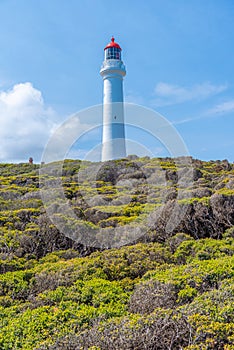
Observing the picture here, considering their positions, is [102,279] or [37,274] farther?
[37,274]

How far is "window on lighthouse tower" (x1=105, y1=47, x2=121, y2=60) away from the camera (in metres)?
32.0

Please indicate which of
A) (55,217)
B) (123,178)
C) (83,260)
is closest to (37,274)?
(83,260)

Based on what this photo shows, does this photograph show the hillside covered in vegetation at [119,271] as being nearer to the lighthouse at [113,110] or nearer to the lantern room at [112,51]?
the lighthouse at [113,110]

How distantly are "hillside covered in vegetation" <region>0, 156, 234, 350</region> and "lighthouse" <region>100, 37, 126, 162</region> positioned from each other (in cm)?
1126

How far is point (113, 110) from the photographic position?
101 ft

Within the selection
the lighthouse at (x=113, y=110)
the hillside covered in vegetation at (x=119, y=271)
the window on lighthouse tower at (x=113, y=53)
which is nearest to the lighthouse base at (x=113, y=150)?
the lighthouse at (x=113, y=110)

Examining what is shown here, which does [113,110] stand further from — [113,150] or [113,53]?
[113,53]

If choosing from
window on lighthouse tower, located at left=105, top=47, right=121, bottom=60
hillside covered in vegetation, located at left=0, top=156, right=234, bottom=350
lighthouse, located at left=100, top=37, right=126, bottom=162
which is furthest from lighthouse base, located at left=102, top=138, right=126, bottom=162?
hillside covered in vegetation, located at left=0, top=156, right=234, bottom=350

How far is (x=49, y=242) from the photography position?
12523mm

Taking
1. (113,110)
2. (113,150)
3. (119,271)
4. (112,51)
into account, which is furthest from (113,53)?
(119,271)

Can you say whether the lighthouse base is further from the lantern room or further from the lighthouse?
the lantern room

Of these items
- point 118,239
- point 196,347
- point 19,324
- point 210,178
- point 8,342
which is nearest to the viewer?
point 196,347

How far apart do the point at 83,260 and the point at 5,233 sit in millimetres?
3694

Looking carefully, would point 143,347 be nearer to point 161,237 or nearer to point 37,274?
point 37,274
